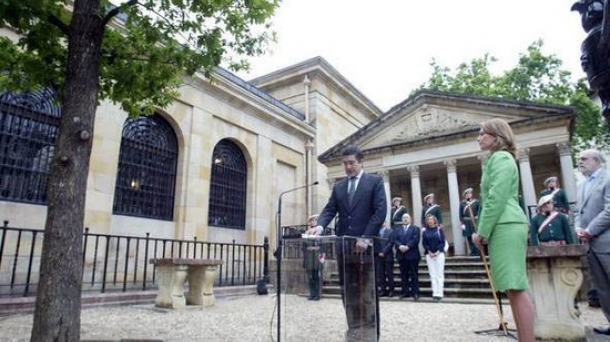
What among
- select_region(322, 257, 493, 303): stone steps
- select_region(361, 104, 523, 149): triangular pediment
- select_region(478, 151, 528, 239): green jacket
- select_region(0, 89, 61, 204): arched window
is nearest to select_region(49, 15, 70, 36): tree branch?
select_region(478, 151, 528, 239): green jacket

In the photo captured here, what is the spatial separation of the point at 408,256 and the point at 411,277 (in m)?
0.60

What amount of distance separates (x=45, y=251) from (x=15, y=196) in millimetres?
6916

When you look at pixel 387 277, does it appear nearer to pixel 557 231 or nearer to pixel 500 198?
pixel 557 231

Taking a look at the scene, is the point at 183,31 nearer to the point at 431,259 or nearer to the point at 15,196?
the point at 15,196

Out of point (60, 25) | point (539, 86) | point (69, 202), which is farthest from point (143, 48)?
point (539, 86)

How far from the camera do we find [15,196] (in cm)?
868

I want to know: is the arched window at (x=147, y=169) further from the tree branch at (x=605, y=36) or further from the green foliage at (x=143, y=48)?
the tree branch at (x=605, y=36)

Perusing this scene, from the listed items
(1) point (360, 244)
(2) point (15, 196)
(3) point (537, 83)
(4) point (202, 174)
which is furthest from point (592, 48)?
(3) point (537, 83)

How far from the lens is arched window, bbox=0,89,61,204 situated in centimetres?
860

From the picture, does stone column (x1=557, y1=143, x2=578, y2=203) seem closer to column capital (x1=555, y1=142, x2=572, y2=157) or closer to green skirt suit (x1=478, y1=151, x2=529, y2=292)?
column capital (x1=555, y1=142, x2=572, y2=157)

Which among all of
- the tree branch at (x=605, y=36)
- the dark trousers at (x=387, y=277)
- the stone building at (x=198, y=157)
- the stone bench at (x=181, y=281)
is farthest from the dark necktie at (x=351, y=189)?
the dark trousers at (x=387, y=277)

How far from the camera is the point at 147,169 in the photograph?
39.2 ft

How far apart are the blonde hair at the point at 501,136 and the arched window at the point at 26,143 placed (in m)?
8.99

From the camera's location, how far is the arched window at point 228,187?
14336 millimetres
